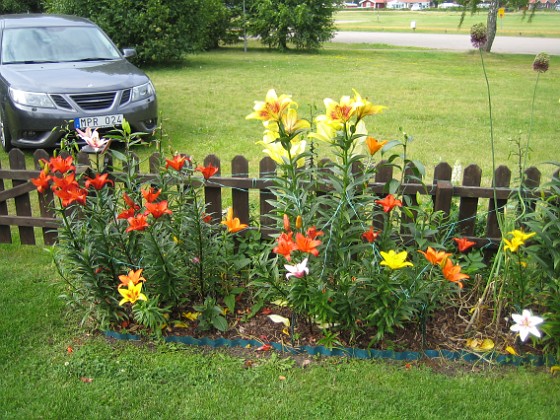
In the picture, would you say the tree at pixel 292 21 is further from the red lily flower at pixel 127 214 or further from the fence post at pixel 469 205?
the red lily flower at pixel 127 214

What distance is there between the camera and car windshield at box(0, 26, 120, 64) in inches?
300

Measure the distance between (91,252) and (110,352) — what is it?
57 centimetres

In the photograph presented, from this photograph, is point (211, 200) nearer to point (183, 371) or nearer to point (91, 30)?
point (183, 371)

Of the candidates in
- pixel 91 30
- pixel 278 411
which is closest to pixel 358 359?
pixel 278 411

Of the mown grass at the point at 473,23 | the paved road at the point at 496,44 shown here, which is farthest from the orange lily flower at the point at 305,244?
the paved road at the point at 496,44

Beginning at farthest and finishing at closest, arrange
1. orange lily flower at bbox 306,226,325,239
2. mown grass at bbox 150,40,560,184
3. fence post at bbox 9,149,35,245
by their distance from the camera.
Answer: mown grass at bbox 150,40,560,184 → fence post at bbox 9,149,35,245 → orange lily flower at bbox 306,226,325,239

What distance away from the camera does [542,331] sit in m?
3.18

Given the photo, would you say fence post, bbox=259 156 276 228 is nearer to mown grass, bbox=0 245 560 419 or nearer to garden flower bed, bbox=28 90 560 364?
garden flower bed, bbox=28 90 560 364

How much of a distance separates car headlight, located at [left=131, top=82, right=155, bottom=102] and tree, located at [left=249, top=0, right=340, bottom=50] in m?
14.6

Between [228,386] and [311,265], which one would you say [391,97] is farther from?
[228,386]

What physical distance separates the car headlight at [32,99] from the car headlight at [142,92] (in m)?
1.00

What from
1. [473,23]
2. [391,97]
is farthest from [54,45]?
[473,23]

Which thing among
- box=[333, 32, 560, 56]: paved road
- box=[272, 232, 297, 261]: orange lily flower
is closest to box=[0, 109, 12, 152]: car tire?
box=[272, 232, 297, 261]: orange lily flower

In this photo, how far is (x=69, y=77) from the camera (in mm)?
7098
